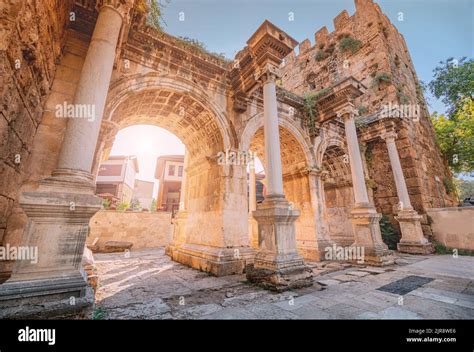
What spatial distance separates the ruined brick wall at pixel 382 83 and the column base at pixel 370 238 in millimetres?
4722

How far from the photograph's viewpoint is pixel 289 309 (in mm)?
3016

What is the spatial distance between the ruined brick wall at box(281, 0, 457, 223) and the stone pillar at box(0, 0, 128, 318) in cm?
1212

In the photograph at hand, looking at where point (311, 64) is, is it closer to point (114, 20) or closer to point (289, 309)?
point (114, 20)

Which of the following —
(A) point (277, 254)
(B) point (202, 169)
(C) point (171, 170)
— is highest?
(C) point (171, 170)

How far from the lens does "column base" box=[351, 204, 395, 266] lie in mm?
6305

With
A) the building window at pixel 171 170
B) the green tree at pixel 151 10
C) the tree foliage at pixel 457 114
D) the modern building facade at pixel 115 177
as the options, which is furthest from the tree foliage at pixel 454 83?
the modern building facade at pixel 115 177

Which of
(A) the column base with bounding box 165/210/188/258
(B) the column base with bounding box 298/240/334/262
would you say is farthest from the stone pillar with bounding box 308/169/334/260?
(A) the column base with bounding box 165/210/188/258

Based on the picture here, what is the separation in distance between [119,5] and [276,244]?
5.39 meters

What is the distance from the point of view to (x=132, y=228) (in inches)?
469

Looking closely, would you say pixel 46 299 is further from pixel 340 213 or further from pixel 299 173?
pixel 340 213

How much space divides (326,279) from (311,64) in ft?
52.0

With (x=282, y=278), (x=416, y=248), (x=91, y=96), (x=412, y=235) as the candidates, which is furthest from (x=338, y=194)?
(x=91, y=96)

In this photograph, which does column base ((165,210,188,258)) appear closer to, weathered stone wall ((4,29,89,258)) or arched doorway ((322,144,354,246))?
weathered stone wall ((4,29,89,258))
